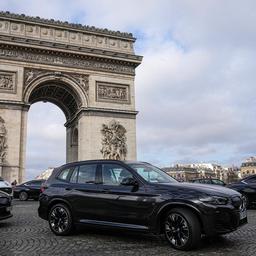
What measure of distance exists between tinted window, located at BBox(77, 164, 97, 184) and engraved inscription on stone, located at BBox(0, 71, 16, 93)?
23.1 m

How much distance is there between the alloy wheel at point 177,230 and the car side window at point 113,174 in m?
1.18

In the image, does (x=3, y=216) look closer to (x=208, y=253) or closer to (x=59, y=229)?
(x=59, y=229)

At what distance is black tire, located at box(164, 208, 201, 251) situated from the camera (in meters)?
6.39

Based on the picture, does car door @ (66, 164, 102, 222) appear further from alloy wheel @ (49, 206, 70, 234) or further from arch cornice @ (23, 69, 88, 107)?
arch cornice @ (23, 69, 88, 107)

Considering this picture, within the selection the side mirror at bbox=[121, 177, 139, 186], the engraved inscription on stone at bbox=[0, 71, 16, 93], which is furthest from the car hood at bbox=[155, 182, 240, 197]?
the engraved inscription on stone at bbox=[0, 71, 16, 93]

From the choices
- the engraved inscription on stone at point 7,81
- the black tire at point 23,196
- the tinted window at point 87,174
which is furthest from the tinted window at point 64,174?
the engraved inscription on stone at point 7,81

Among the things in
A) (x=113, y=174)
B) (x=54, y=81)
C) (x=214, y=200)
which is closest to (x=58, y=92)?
(x=54, y=81)

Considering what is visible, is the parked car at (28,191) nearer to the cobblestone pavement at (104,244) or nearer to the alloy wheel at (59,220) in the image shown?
the cobblestone pavement at (104,244)

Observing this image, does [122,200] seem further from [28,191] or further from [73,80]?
[73,80]

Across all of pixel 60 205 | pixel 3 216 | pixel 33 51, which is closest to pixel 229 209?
pixel 60 205

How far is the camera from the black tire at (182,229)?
21.0ft

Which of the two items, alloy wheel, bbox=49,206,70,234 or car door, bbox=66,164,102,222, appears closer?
car door, bbox=66,164,102,222

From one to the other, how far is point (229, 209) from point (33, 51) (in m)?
27.1

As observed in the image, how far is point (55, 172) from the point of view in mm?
9008
